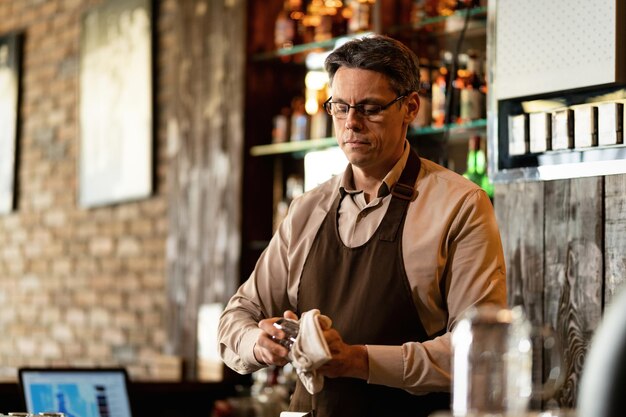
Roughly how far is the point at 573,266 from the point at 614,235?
6.5 inches

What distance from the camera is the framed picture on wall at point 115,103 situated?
6.02 meters

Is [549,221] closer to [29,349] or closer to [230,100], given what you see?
[230,100]

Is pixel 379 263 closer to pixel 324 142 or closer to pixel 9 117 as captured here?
pixel 324 142

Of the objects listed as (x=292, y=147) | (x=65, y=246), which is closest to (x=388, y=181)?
(x=292, y=147)

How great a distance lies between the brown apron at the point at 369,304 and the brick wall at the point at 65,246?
10.7ft

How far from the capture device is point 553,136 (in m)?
3.16

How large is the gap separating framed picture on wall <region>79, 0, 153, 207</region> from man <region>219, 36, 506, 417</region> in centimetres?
357

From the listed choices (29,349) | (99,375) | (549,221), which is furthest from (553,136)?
(29,349)

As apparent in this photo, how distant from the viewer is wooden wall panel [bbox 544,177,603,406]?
3.00 meters

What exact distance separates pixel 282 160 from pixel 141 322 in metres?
1.46

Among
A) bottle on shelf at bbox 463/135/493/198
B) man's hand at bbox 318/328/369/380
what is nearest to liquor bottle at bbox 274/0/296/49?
bottle on shelf at bbox 463/135/493/198

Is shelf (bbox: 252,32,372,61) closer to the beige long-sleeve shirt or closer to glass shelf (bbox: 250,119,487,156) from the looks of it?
glass shelf (bbox: 250,119,487,156)

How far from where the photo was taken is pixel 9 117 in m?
7.50

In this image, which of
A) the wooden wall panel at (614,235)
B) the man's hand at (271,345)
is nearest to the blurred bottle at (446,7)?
the wooden wall panel at (614,235)
